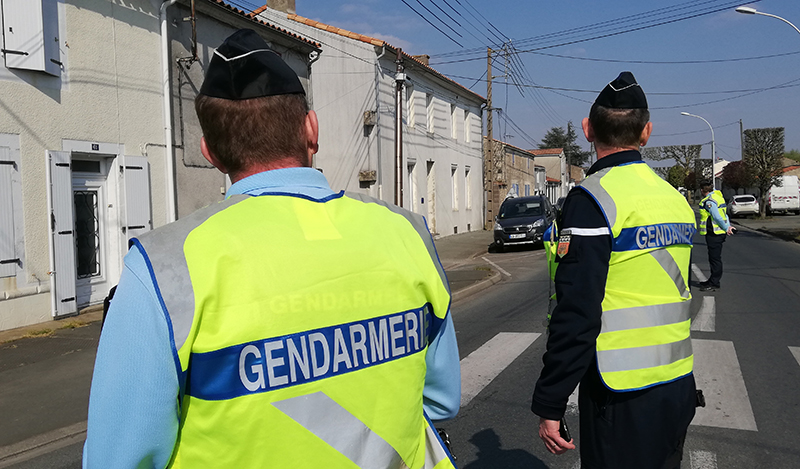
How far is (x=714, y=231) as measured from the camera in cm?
1115

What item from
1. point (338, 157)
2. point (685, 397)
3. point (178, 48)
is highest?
point (178, 48)

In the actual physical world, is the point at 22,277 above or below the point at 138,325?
below

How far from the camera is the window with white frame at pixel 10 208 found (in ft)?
27.2

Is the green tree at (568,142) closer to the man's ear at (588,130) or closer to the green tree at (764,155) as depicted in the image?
the green tree at (764,155)

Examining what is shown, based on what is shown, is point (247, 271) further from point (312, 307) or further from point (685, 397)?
point (685, 397)

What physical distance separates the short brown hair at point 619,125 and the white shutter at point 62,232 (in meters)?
8.63

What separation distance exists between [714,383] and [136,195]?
8935 millimetres

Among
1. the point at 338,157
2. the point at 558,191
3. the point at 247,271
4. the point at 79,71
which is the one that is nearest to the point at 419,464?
the point at 247,271

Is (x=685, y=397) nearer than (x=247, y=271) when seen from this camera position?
No

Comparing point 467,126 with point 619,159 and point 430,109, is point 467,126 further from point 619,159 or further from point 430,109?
point 619,159

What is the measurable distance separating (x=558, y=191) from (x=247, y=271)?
62553 millimetres

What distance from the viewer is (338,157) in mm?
19344

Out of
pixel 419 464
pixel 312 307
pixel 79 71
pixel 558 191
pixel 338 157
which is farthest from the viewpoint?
→ pixel 558 191

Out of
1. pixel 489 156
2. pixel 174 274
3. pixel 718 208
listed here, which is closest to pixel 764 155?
pixel 489 156
